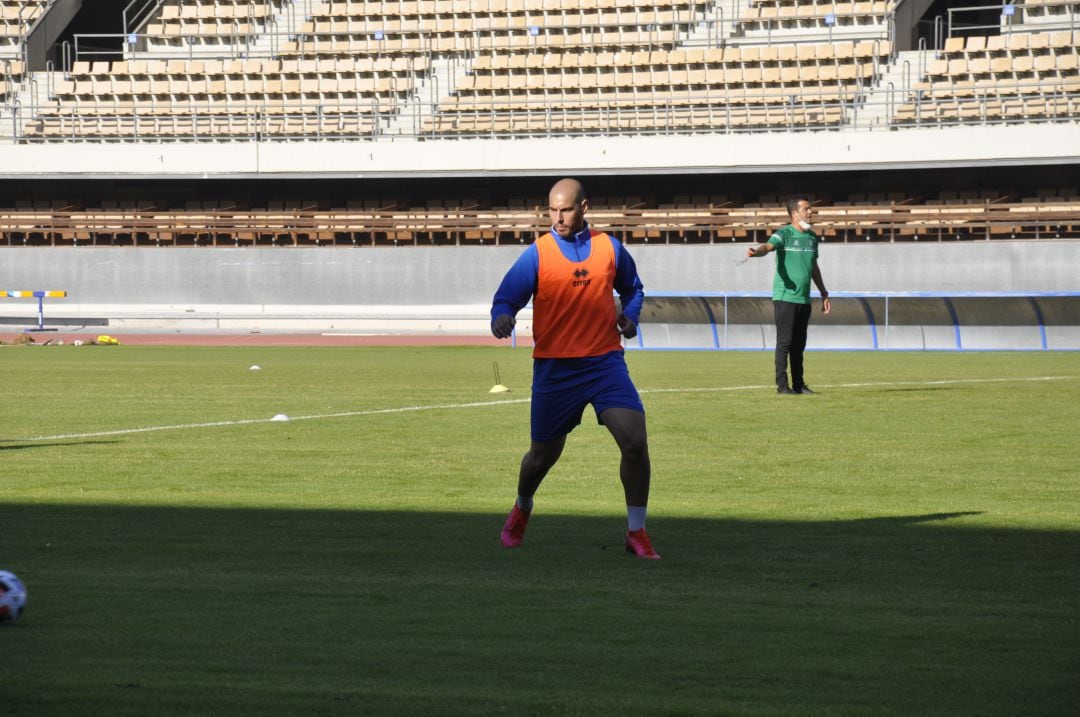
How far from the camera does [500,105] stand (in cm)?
4197

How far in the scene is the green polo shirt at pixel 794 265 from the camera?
16484 millimetres

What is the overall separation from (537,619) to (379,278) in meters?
34.6

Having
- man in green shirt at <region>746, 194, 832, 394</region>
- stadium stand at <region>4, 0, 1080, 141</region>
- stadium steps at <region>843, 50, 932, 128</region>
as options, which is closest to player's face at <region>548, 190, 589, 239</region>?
man in green shirt at <region>746, 194, 832, 394</region>

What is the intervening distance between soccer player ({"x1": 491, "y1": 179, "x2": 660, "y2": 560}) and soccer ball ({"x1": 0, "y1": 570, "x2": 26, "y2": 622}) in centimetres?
258

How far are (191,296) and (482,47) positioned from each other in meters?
11.6

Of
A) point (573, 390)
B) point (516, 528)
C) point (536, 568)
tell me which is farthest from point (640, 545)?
point (573, 390)

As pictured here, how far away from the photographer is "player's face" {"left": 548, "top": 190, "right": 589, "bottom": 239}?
707 cm

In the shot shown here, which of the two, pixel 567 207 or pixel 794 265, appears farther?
pixel 794 265

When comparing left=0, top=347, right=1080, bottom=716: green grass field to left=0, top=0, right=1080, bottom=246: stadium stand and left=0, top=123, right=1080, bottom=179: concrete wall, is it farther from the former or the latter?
left=0, top=0, right=1080, bottom=246: stadium stand

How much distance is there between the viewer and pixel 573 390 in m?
7.18

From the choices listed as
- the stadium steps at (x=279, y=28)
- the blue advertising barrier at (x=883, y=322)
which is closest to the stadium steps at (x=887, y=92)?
the blue advertising barrier at (x=883, y=322)

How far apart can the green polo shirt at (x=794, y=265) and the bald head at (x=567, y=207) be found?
31.5 feet

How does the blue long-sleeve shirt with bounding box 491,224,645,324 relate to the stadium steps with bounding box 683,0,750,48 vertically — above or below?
below

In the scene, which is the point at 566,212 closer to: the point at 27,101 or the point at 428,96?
the point at 428,96
